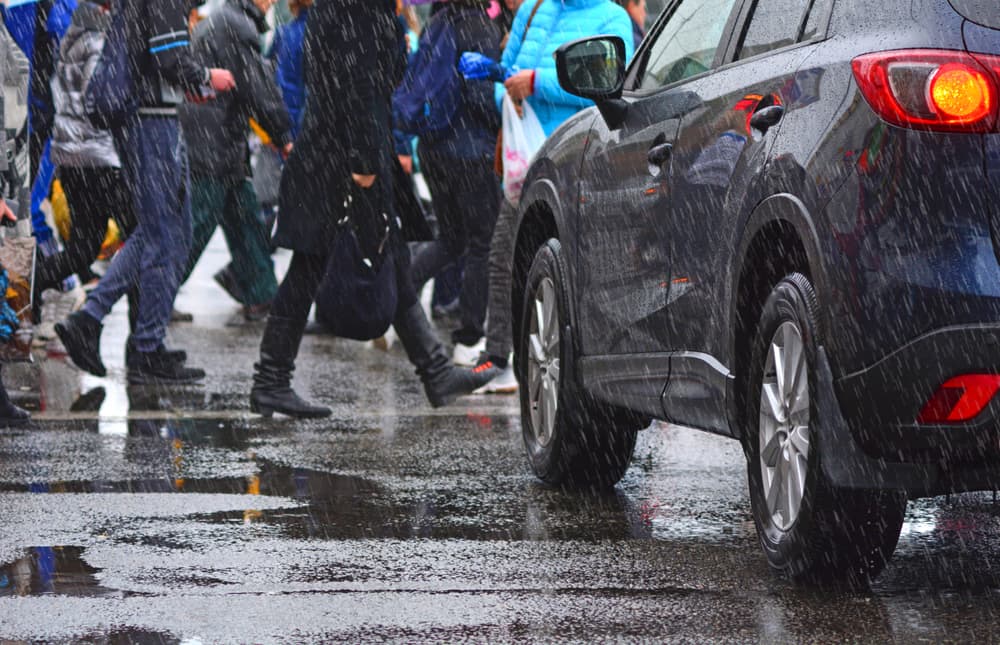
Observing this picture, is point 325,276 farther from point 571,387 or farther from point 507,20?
point 507,20

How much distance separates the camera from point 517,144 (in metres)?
9.45

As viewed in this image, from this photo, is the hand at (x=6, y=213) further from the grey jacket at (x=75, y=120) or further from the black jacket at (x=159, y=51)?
the grey jacket at (x=75, y=120)

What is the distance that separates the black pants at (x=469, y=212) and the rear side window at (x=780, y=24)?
5164 mm

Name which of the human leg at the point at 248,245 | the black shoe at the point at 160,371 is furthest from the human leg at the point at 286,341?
the human leg at the point at 248,245

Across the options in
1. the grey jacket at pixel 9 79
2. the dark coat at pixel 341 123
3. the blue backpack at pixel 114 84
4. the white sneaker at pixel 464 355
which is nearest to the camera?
the dark coat at pixel 341 123

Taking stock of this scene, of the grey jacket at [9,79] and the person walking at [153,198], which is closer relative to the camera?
the grey jacket at [9,79]

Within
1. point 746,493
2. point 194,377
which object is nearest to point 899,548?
point 746,493

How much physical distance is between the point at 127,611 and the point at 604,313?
217 centimetres

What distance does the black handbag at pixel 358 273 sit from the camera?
839 cm

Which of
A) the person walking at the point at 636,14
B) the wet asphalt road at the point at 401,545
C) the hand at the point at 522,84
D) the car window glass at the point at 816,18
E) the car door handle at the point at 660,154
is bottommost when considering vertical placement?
the wet asphalt road at the point at 401,545

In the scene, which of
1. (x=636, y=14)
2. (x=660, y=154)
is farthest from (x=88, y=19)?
(x=660, y=154)

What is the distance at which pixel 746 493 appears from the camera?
22.2ft

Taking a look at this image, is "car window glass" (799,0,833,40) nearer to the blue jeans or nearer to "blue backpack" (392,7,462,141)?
the blue jeans

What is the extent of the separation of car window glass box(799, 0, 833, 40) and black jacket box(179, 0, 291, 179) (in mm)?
7030
